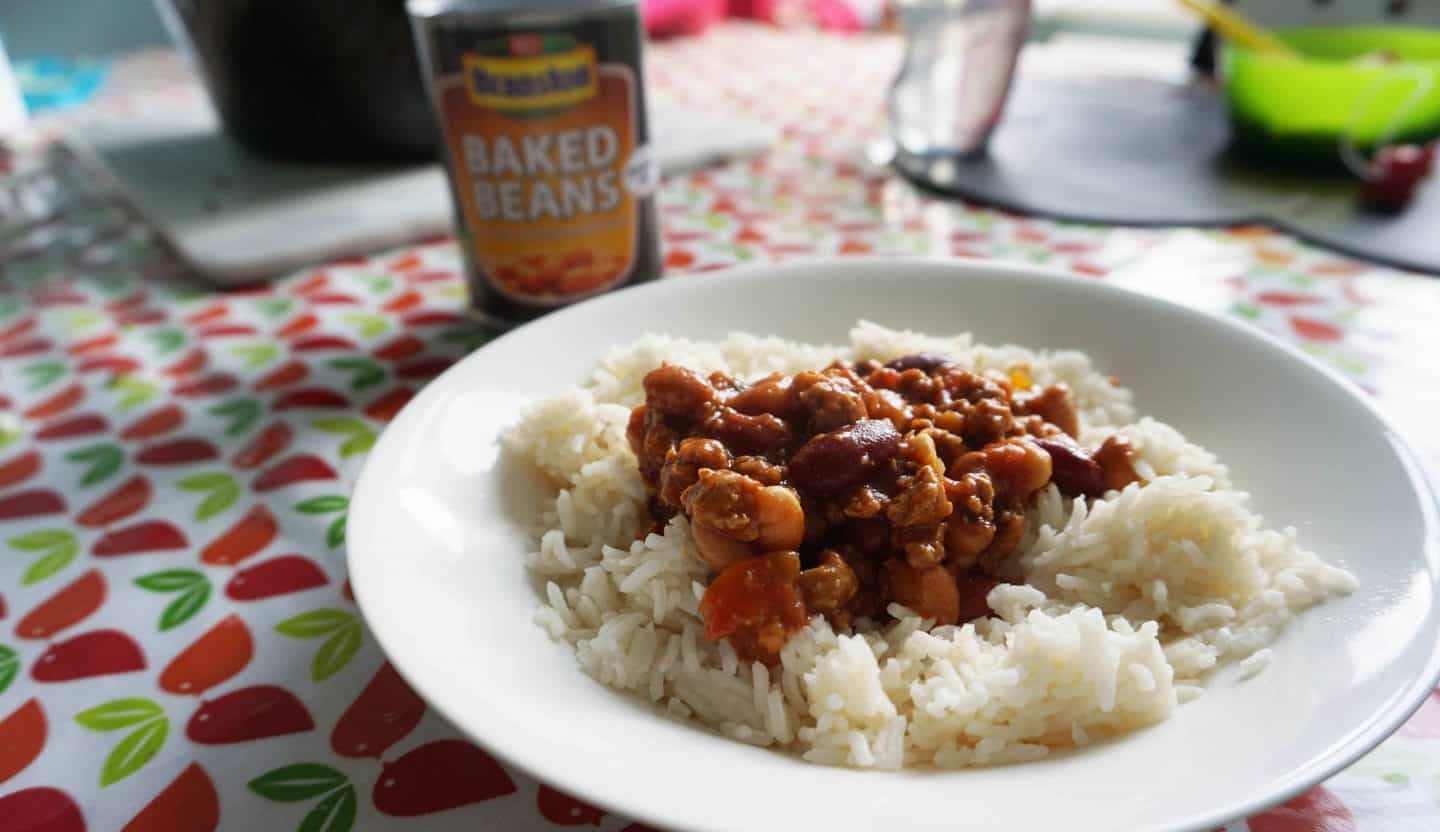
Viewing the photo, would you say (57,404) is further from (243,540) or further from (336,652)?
(336,652)

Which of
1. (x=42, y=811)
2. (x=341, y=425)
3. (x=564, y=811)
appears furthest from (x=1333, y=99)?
(x=42, y=811)

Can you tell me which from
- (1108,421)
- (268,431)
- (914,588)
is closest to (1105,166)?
(1108,421)

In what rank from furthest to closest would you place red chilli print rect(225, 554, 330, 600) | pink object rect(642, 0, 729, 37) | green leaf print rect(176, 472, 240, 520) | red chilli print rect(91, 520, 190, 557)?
pink object rect(642, 0, 729, 37)
green leaf print rect(176, 472, 240, 520)
red chilli print rect(91, 520, 190, 557)
red chilli print rect(225, 554, 330, 600)

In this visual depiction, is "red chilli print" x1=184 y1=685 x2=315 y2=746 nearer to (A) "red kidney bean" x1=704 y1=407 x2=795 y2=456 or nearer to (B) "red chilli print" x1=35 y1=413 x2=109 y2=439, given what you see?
(A) "red kidney bean" x1=704 y1=407 x2=795 y2=456

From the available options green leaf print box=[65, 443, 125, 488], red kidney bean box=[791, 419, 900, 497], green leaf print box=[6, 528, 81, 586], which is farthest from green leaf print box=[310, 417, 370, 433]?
A: red kidney bean box=[791, 419, 900, 497]

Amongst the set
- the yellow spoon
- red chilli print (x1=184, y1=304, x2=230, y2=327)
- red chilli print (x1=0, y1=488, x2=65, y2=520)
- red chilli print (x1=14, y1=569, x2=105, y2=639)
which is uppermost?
the yellow spoon

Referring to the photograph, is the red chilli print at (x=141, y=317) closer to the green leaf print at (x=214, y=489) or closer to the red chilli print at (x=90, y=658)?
the green leaf print at (x=214, y=489)

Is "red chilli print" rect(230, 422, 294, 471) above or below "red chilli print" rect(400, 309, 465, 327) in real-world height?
above
